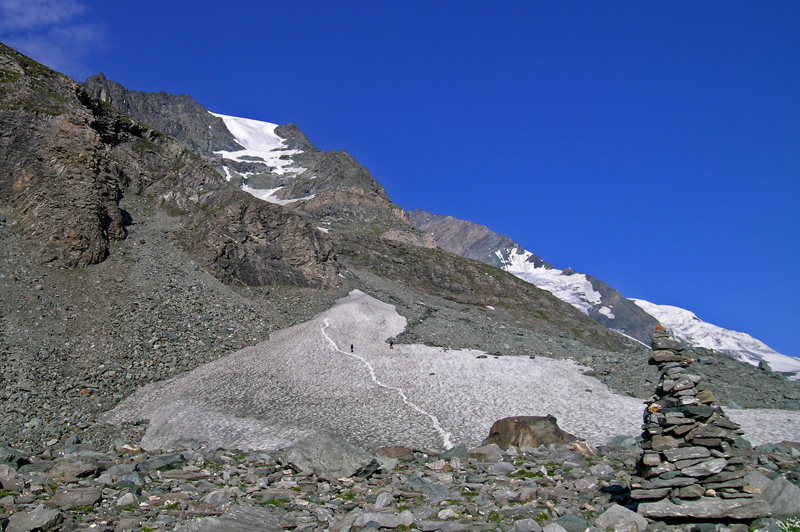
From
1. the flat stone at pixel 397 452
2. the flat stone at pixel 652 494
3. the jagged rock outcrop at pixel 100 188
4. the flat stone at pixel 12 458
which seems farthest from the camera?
the jagged rock outcrop at pixel 100 188

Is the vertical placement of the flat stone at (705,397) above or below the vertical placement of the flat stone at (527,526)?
above

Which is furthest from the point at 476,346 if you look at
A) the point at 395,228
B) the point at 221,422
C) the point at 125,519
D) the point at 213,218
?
the point at 395,228

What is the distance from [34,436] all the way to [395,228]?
116908mm

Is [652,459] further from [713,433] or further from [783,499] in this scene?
[783,499]

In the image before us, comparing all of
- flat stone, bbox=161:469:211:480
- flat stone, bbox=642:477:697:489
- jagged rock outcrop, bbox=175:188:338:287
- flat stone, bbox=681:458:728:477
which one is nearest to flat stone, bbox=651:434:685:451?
flat stone, bbox=681:458:728:477

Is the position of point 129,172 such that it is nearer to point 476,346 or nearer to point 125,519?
point 476,346

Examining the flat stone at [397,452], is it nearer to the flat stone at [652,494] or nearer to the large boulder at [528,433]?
the large boulder at [528,433]

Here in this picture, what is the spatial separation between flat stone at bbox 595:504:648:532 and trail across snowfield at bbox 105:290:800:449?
33.8 feet

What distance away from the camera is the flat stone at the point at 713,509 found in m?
9.94

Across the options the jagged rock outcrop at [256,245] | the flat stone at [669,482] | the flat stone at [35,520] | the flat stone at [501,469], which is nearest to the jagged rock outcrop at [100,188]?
the jagged rock outcrop at [256,245]

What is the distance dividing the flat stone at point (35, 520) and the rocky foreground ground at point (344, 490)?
25 millimetres

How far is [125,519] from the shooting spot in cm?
1062

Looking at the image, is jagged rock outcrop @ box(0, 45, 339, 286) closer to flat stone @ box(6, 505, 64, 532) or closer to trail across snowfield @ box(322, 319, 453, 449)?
trail across snowfield @ box(322, 319, 453, 449)

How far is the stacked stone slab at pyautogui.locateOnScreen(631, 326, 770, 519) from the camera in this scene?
1021 centimetres
